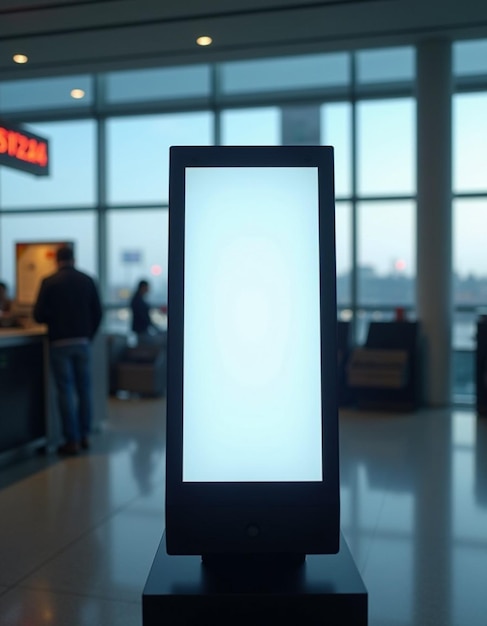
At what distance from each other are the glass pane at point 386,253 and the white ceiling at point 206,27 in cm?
235

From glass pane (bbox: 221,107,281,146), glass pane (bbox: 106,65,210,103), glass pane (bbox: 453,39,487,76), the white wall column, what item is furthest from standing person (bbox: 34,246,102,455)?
glass pane (bbox: 453,39,487,76)

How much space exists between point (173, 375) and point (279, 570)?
545 millimetres

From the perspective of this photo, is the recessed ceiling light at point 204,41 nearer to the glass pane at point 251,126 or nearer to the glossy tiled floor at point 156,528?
the glass pane at point 251,126

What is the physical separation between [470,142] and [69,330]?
19.6 feet

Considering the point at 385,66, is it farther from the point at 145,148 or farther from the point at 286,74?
the point at 145,148

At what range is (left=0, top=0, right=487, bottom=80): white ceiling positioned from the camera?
A: 592cm

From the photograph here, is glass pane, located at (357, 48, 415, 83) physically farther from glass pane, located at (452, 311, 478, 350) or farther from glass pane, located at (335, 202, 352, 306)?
glass pane, located at (452, 311, 478, 350)

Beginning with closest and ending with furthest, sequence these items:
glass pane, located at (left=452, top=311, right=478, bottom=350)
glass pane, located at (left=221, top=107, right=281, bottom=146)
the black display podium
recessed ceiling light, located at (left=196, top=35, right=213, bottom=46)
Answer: the black display podium < recessed ceiling light, located at (left=196, top=35, right=213, bottom=46) < glass pane, located at (left=452, top=311, right=478, bottom=350) < glass pane, located at (left=221, top=107, right=281, bottom=146)

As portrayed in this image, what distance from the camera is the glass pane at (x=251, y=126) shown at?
31.2 ft

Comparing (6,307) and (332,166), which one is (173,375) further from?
(6,307)

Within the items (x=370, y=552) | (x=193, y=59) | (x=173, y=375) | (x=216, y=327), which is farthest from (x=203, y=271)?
(x=193, y=59)

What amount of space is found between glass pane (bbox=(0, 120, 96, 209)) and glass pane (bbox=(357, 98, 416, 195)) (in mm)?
4135

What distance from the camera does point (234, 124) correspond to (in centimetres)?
962

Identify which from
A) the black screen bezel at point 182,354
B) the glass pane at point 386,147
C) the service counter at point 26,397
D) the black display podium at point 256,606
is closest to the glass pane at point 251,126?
the glass pane at point 386,147
